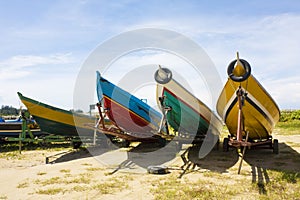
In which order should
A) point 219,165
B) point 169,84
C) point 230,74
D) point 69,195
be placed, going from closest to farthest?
point 69,195 < point 230,74 < point 219,165 < point 169,84

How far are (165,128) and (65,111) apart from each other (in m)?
4.09

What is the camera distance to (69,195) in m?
4.50

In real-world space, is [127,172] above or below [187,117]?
below

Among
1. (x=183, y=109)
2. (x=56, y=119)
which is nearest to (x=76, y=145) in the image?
(x=56, y=119)

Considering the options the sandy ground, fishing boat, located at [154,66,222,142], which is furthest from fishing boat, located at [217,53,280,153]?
fishing boat, located at [154,66,222,142]

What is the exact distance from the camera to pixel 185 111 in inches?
320

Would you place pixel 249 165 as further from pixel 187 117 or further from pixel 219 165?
pixel 187 117

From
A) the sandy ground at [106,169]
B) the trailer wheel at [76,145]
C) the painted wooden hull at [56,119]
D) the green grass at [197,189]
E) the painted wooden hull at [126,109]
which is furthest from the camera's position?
the trailer wheel at [76,145]

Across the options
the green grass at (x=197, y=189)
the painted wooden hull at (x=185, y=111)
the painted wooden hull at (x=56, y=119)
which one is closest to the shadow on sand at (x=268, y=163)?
the green grass at (x=197, y=189)

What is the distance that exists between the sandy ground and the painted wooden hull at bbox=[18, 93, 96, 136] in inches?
36.7

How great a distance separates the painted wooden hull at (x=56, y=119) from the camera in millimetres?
9250

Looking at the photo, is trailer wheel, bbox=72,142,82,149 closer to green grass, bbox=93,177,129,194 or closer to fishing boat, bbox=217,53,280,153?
green grass, bbox=93,177,129,194

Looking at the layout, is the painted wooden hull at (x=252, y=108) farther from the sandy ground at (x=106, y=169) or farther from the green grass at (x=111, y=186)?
the green grass at (x=111, y=186)

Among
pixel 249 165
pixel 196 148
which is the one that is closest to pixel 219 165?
pixel 249 165
